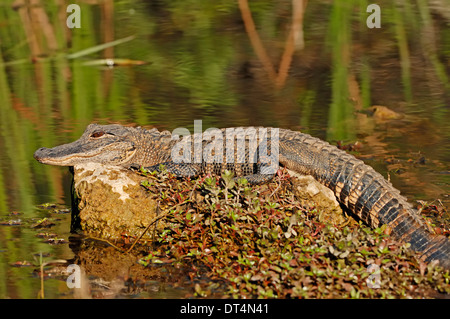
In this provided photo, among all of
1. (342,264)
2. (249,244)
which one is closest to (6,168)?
(249,244)

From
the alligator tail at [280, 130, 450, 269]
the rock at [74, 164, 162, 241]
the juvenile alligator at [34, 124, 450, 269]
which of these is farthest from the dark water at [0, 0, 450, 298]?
the alligator tail at [280, 130, 450, 269]

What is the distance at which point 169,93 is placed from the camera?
1030cm

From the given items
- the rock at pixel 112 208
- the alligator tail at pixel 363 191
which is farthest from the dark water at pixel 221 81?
the alligator tail at pixel 363 191

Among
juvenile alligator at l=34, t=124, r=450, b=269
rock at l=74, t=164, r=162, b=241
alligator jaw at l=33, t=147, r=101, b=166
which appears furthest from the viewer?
alligator jaw at l=33, t=147, r=101, b=166

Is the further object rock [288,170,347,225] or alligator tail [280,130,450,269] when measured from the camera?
rock [288,170,347,225]

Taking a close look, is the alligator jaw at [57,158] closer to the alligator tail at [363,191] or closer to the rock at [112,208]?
the rock at [112,208]

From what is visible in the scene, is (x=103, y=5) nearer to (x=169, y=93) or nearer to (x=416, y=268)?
(x=169, y=93)

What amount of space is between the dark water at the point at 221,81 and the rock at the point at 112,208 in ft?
1.13

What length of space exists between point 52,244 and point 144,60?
6448mm

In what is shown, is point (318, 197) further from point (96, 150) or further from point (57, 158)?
point (57, 158)

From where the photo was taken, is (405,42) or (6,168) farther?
(405,42)

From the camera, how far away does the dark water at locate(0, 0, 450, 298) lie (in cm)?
752

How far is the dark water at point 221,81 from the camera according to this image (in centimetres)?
752

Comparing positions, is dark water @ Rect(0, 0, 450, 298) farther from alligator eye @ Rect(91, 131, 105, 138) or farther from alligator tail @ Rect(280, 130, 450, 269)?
alligator tail @ Rect(280, 130, 450, 269)
